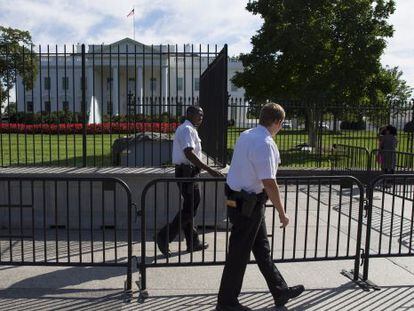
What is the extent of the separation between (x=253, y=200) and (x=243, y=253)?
501 millimetres

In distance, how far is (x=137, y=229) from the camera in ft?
23.8

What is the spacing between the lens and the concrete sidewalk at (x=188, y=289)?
14.5 feet

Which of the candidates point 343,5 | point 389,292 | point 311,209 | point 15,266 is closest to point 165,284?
point 15,266

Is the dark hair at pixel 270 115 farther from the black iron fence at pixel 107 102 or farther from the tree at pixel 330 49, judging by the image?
the tree at pixel 330 49

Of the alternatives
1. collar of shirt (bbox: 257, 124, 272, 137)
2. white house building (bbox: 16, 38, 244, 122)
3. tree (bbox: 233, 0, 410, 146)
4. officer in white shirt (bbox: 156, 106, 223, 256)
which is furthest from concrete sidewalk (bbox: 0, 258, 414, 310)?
tree (bbox: 233, 0, 410, 146)

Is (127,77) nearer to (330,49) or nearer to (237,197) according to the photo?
(237,197)

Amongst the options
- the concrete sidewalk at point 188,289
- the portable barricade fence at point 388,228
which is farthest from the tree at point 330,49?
the concrete sidewalk at point 188,289

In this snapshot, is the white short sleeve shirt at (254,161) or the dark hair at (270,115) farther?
the dark hair at (270,115)

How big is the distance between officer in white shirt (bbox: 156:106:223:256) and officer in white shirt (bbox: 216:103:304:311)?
55.4 inches

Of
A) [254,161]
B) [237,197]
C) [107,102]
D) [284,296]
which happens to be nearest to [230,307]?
[284,296]

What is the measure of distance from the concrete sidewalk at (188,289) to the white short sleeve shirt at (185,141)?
143cm

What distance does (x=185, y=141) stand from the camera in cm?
573

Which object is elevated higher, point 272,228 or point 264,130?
point 264,130

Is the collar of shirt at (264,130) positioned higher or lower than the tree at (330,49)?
lower
